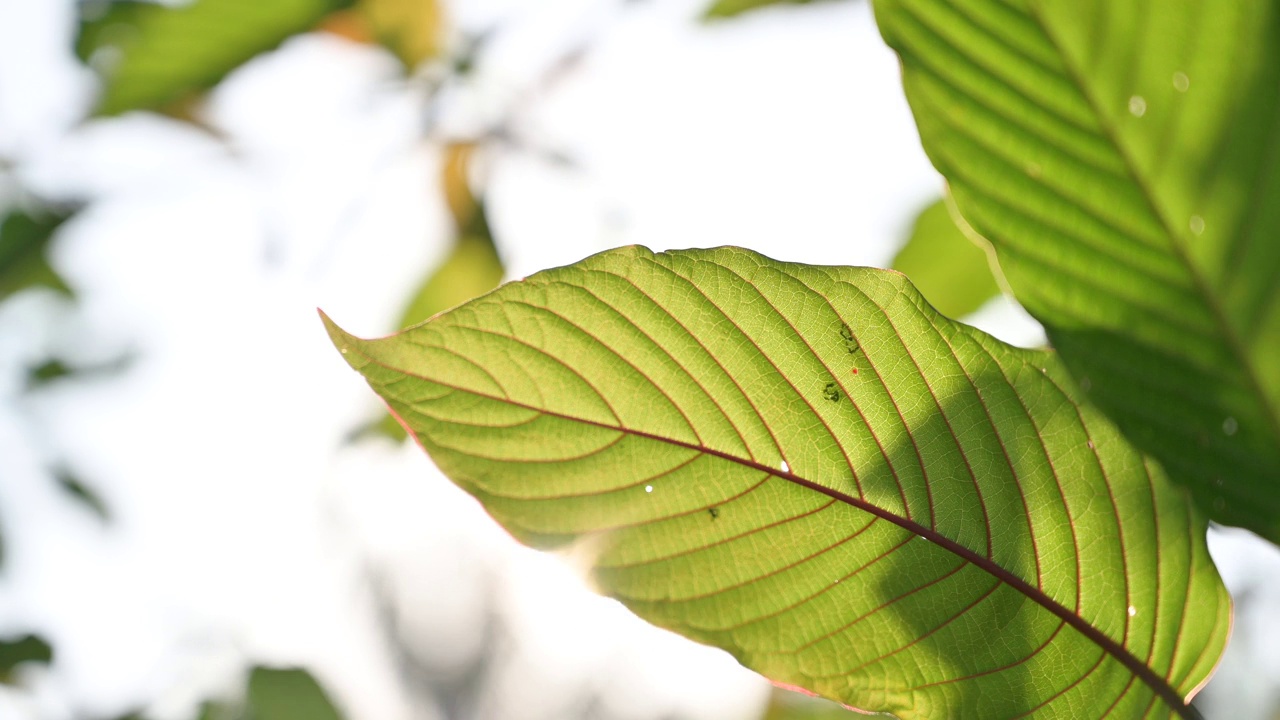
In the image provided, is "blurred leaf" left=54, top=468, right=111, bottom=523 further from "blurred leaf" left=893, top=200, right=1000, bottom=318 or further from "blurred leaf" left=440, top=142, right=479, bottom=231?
"blurred leaf" left=893, top=200, right=1000, bottom=318

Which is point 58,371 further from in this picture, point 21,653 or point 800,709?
point 800,709

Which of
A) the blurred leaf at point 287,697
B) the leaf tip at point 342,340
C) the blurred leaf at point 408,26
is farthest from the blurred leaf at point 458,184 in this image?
the leaf tip at point 342,340

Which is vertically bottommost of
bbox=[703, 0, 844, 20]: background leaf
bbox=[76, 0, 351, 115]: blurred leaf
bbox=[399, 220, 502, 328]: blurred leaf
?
→ bbox=[399, 220, 502, 328]: blurred leaf

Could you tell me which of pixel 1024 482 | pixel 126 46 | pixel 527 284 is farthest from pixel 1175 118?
pixel 126 46

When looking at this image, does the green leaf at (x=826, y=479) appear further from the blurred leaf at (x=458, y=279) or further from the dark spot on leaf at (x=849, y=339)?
the blurred leaf at (x=458, y=279)

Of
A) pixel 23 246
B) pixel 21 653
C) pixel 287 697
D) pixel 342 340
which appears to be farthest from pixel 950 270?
pixel 21 653

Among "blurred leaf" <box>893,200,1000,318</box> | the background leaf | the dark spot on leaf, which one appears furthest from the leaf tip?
the background leaf

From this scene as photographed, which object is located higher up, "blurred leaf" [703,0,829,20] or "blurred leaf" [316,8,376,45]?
"blurred leaf" [703,0,829,20]

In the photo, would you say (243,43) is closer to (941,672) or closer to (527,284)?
(527,284)
